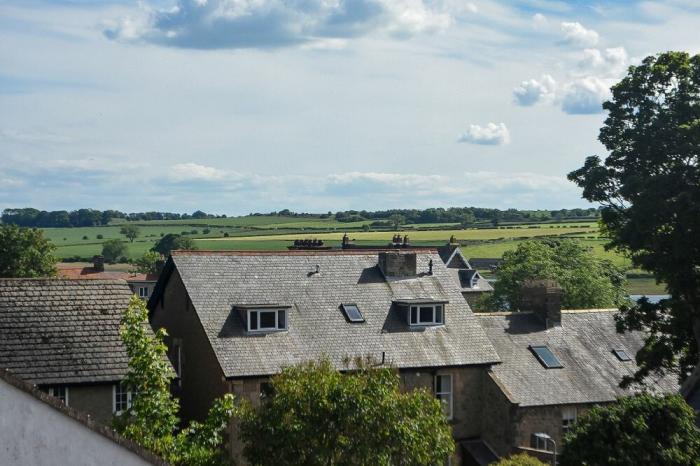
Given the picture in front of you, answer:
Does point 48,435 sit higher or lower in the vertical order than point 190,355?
higher

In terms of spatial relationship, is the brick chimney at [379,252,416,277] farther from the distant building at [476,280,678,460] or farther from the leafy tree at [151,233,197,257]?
the leafy tree at [151,233,197,257]

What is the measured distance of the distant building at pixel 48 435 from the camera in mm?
11180

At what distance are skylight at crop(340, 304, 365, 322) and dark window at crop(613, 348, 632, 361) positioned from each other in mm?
12279

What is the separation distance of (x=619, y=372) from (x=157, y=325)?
19444mm

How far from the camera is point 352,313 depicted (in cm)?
3966

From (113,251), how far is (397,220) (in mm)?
49281

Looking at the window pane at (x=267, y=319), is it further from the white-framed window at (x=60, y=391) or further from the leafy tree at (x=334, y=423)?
the leafy tree at (x=334, y=423)

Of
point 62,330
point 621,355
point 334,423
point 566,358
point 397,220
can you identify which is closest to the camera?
point 334,423

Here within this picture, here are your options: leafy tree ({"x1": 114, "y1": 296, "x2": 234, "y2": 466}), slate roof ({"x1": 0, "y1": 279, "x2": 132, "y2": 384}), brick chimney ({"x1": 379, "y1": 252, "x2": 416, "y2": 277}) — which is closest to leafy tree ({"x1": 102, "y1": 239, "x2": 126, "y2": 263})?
brick chimney ({"x1": 379, "y1": 252, "x2": 416, "y2": 277})

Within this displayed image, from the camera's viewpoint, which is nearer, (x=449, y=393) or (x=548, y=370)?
Result: (x=449, y=393)

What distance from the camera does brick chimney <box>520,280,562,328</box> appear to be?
44.7m

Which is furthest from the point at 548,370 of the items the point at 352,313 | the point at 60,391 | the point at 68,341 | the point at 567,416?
the point at 60,391

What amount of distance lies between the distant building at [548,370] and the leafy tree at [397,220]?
122972 mm

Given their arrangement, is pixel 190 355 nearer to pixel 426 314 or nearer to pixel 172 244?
pixel 426 314
